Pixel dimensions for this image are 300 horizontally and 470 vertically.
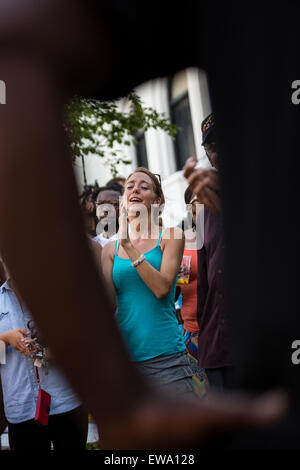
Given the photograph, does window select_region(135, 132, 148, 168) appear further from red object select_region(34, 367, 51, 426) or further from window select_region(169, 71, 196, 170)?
red object select_region(34, 367, 51, 426)

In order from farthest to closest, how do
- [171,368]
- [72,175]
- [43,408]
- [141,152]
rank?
[141,152] → [43,408] → [171,368] → [72,175]

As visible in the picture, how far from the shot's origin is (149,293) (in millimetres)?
2654

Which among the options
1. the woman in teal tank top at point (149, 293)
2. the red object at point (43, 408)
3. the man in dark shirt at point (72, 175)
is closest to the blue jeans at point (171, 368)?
the woman in teal tank top at point (149, 293)

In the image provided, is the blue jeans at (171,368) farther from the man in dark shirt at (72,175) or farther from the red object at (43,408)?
the man in dark shirt at (72,175)

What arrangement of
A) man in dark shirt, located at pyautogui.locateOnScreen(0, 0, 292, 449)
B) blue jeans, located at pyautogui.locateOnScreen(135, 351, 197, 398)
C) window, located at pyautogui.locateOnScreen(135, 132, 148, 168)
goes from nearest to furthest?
man in dark shirt, located at pyautogui.locateOnScreen(0, 0, 292, 449) < blue jeans, located at pyautogui.locateOnScreen(135, 351, 197, 398) < window, located at pyautogui.locateOnScreen(135, 132, 148, 168)

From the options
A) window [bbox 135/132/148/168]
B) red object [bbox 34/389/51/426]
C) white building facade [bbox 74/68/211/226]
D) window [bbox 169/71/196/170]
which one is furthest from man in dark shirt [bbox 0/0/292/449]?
window [bbox 135/132/148/168]

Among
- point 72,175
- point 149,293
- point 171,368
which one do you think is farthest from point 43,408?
point 72,175

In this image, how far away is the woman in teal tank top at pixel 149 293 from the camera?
2.55 m

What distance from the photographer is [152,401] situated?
431 mm

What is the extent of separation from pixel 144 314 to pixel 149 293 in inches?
5.1

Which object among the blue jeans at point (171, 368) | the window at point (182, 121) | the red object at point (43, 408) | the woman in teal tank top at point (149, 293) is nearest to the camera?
the blue jeans at point (171, 368)

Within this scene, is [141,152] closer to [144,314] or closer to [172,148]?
[172,148]

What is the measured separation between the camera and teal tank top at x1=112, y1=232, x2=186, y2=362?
2.57 metres
